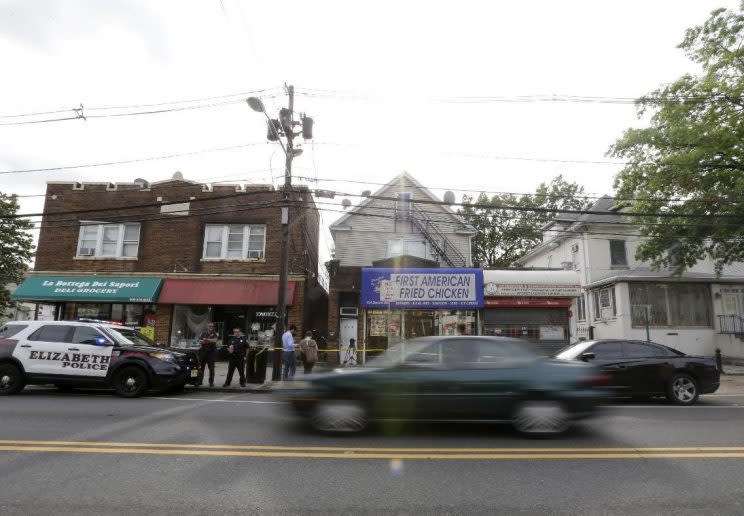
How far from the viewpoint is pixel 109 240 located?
21312mm

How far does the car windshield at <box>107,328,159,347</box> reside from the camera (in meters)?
11.1

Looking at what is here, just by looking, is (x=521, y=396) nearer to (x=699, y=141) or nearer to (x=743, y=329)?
(x=699, y=141)

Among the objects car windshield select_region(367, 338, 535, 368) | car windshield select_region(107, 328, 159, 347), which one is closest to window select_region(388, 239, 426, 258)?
car windshield select_region(107, 328, 159, 347)

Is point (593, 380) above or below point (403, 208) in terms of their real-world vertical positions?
below

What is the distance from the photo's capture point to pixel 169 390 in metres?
11.5

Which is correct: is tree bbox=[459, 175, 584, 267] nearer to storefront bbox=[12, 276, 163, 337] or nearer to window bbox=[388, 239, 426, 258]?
window bbox=[388, 239, 426, 258]

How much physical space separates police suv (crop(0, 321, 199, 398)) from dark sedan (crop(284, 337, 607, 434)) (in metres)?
5.66

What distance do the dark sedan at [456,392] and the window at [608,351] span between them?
4502mm

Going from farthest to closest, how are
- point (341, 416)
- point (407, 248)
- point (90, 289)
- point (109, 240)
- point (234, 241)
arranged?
point (407, 248) → point (109, 240) → point (234, 241) → point (90, 289) → point (341, 416)

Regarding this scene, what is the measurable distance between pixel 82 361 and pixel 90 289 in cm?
1064

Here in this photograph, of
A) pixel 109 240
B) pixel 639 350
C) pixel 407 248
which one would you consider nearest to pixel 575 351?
pixel 639 350

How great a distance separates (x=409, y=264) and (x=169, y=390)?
528 inches

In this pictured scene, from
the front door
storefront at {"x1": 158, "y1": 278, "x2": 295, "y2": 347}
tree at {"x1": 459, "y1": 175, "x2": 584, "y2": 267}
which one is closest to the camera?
storefront at {"x1": 158, "y1": 278, "x2": 295, "y2": 347}

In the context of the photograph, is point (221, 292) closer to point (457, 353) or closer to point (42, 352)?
point (42, 352)
